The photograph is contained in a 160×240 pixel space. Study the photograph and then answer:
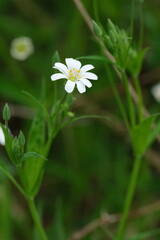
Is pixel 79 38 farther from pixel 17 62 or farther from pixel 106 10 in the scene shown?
pixel 17 62

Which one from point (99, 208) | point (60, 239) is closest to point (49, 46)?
point (99, 208)

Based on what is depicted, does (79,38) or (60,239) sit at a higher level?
(79,38)

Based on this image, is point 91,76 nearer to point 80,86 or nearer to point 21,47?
point 80,86

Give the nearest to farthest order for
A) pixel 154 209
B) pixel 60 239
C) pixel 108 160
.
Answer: pixel 60 239, pixel 154 209, pixel 108 160

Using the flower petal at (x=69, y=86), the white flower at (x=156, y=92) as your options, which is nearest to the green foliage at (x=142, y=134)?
the flower petal at (x=69, y=86)

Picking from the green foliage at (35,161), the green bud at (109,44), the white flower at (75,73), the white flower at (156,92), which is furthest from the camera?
the white flower at (156,92)

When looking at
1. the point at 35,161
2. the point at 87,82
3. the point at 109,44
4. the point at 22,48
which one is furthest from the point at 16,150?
the point at 22,48

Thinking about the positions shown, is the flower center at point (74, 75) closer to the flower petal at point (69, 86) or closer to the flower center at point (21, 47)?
the flower petal at point (69, 86)

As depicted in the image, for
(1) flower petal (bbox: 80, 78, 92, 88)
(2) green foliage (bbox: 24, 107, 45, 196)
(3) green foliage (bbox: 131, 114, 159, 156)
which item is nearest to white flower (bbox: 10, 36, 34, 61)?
(2) green foliage (bbox: 24, 107, 45, 196)
